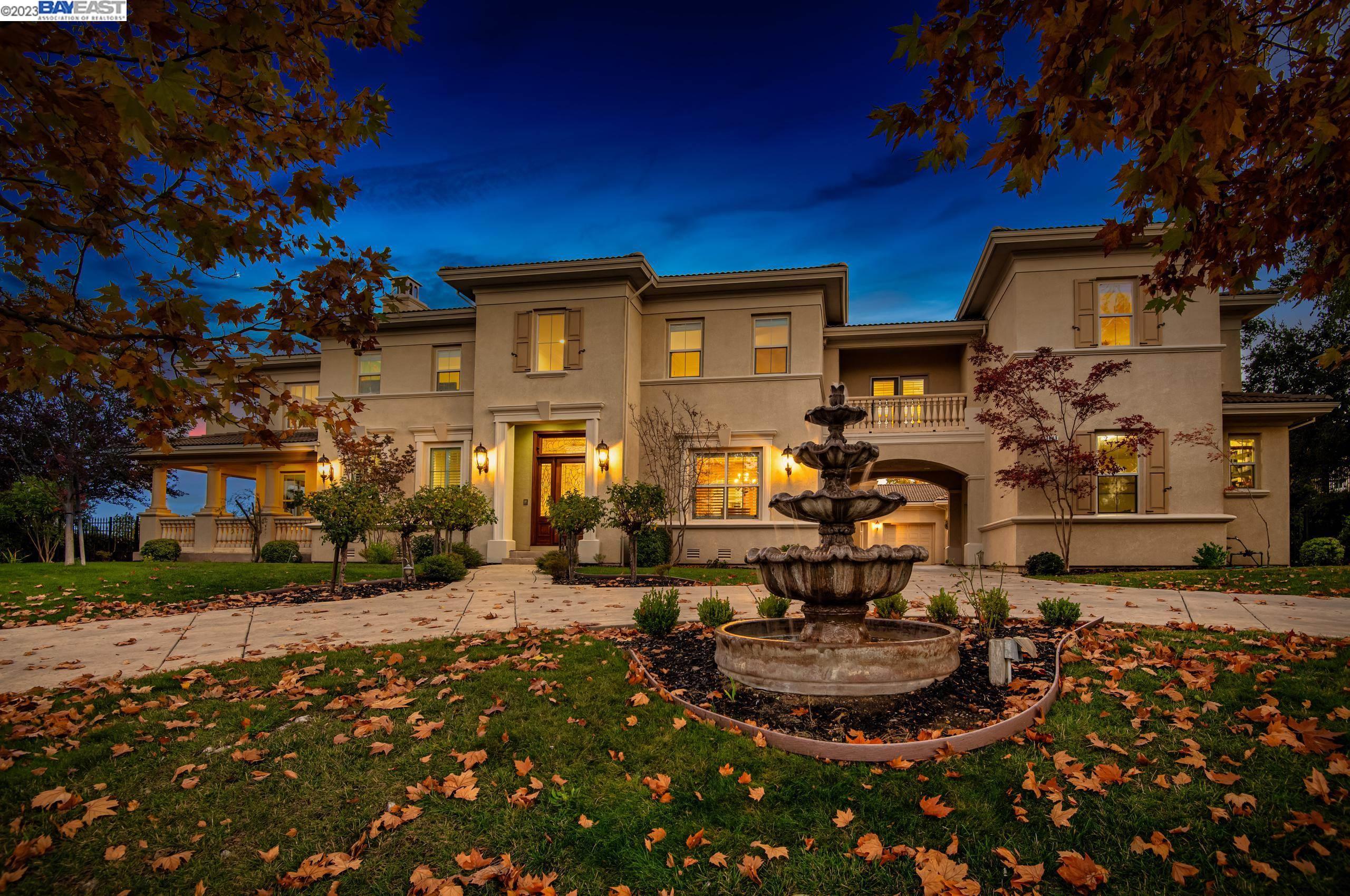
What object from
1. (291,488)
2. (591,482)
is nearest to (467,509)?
(591,482)

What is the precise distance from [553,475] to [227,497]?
1221 cm

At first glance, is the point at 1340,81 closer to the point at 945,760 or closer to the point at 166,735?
the point at 945,760

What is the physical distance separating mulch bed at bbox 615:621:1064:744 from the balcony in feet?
38.0

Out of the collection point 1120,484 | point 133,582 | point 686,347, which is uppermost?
point 686,347

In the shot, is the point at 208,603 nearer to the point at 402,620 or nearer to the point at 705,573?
the point at 402,620

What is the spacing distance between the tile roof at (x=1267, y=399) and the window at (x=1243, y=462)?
973mm

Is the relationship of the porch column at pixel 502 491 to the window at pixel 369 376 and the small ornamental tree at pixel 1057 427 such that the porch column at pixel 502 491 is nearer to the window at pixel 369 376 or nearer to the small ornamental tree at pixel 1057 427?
the window at pixel 369 376

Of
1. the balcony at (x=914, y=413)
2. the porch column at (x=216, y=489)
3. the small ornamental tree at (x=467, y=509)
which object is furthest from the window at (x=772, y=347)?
the porch column at (x=216, y=489)

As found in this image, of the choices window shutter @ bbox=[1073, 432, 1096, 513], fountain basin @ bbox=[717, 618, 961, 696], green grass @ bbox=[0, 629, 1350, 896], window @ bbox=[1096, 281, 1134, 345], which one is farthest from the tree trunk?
window @ bbox=[1096, 281, 1134, 345]

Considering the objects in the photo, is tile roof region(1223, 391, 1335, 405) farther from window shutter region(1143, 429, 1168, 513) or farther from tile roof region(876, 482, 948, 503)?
tile roof region(876, 482, 948, 503)

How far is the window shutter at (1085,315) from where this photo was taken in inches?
583

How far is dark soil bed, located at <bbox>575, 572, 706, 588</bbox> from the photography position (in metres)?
11.8

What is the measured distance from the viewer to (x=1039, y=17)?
288 cm

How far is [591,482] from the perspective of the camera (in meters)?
16.7
